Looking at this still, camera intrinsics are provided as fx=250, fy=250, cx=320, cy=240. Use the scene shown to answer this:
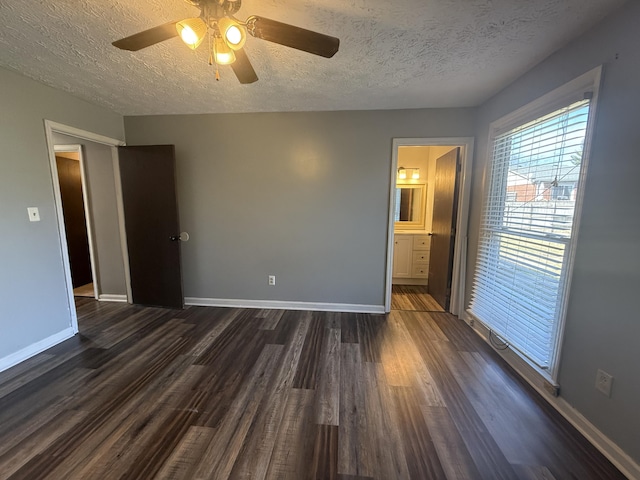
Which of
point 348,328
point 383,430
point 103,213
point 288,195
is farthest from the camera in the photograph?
point 103,213

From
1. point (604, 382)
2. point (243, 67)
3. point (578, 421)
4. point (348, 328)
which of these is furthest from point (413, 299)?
point (243, 67)

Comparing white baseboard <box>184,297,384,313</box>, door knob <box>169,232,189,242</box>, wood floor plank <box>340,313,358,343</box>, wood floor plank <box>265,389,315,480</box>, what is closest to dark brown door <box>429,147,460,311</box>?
white baseboard <box>184,297,384,313</box>

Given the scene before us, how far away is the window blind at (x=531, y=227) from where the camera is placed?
162cm

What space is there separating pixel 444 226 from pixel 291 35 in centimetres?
276

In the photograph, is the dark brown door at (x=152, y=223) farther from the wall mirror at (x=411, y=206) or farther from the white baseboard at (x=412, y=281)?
the wall mirror at (x=411, y=206)

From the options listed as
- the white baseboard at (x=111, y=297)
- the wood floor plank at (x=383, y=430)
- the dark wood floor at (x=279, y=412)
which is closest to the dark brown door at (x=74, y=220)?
the white baseboard at (x=111, y=297)

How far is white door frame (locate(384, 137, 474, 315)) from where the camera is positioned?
9.19 ft

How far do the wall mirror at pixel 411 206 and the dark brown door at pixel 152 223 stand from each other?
3545mm

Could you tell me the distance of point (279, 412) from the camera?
159 centimetres

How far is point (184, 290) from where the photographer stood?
3.28 metres

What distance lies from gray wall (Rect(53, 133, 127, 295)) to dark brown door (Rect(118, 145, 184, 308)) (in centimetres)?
27

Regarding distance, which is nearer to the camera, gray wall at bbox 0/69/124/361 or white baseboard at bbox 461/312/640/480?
white baseboard at bbox 461/312/640/480

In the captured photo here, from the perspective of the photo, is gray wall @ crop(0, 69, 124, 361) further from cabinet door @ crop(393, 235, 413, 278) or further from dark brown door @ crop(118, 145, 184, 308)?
cabinet door @ crop(393, 235, 413, 278)

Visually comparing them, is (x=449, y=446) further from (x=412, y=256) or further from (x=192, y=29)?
(x=412, y=256)
